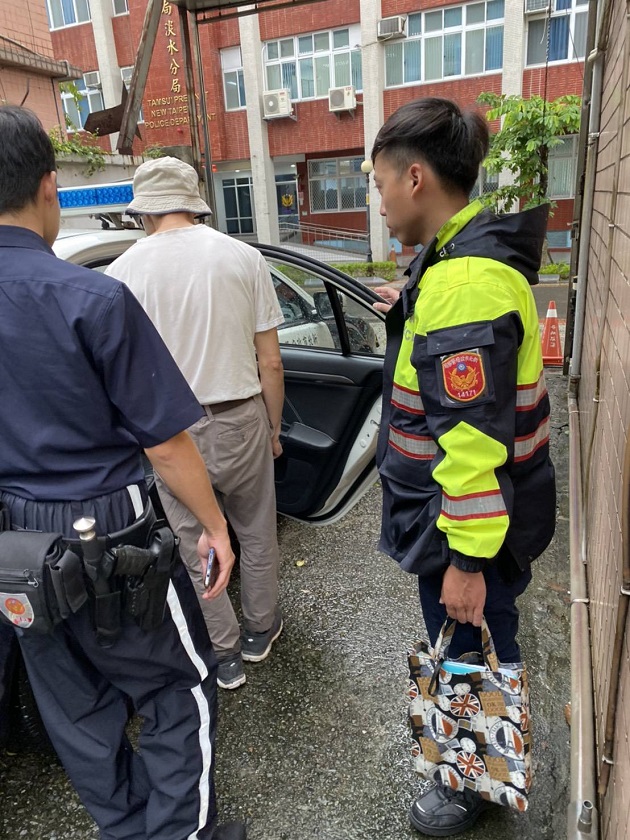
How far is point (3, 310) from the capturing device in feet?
4.51

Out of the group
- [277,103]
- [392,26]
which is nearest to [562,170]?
[392,26]

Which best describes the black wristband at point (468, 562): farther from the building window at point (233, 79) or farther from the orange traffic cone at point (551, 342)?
the building window at point (233, 79)

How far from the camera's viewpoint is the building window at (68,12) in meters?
22.0

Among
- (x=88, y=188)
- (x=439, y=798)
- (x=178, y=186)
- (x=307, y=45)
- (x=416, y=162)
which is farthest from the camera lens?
(x=307, y=45)

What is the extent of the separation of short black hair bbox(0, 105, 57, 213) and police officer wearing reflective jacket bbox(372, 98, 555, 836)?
81 cm

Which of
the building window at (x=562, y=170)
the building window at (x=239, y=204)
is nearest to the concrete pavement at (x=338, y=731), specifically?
the building window at (x=562, y=170)

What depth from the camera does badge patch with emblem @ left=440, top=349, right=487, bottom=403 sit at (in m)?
1.35

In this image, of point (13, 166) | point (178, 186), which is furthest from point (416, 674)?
point (178, 186)

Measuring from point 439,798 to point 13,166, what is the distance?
204 centimetres

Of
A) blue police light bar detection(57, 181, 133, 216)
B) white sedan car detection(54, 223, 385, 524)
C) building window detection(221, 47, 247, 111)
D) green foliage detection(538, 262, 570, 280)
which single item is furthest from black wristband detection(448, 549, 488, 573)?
building window detection(221, 47, 247, 111)

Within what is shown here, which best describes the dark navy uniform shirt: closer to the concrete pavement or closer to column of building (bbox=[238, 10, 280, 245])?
the concrete pavement

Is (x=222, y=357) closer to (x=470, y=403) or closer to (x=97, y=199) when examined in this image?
(x=470, y=403)

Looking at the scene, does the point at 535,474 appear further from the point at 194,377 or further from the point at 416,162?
the point at 194,377

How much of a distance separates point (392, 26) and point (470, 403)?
20.6 m
